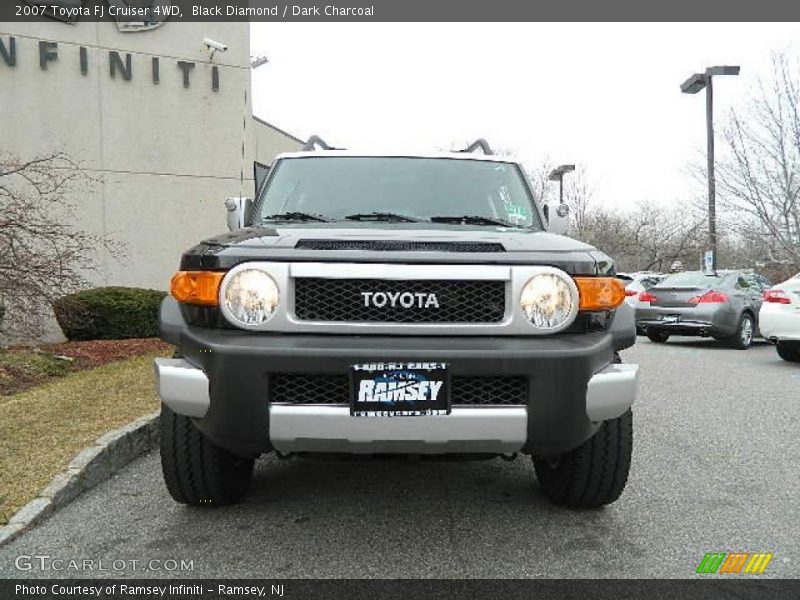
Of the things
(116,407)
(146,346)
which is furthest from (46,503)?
(146,346)

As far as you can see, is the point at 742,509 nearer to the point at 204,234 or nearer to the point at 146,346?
the point at 146,346

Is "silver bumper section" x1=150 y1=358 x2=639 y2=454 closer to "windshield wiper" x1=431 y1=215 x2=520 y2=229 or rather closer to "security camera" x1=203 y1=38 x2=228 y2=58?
"windshield wiper" x1=431 y1=215 x2=520 y2=229

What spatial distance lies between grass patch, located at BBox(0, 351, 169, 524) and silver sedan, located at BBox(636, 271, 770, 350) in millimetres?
8612

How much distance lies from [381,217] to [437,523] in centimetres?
157

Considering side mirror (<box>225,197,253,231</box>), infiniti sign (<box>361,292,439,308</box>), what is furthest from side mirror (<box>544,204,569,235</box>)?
side mirror (<box>225,197,253,231</box>)

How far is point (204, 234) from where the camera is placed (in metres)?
13.2

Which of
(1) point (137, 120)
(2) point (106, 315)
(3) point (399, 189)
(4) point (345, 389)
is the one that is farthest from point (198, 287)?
(1) point (137, 120)

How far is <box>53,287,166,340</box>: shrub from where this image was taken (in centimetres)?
936

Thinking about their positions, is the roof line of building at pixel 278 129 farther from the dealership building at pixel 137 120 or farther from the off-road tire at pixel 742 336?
the off-road tire at pixel 742 336

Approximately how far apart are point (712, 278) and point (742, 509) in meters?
9.44

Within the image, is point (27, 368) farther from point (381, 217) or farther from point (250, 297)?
point (250, 297)

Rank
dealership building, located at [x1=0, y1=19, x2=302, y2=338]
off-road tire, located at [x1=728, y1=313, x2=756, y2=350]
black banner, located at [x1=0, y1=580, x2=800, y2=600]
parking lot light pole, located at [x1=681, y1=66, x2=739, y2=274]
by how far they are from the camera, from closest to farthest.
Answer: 1. black banner, located at [x1=0, y1=580, x2=800, y2=600]
2. off-road tire, located at [x1=728, y1=313, x2=756, y2=350]
3. dealership building, located at [x1=0, y1=19, x2=302, y2=338]
4. parking lot light pole, located at [x1=681, y1=66, x2=739, y2=274]

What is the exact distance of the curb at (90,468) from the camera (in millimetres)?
3053

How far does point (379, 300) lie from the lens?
259 centimetres
